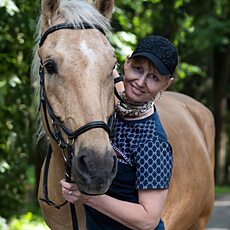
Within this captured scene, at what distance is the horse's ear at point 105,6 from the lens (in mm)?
3311

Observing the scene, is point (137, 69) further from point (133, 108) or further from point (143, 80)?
point (133, 108)

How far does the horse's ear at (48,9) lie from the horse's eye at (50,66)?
32 centimetres

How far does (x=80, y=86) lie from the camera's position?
2.79 meters

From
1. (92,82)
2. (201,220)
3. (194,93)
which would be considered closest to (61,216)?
(92,82)

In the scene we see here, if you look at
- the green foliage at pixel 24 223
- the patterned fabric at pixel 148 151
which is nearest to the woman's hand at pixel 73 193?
the patterned fabric at pixel 148 151

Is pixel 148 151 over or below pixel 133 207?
over

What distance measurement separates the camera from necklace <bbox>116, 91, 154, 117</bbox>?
3.04 m

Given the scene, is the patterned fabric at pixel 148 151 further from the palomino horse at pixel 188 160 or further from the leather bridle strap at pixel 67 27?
the palomino horse at pixel 188 160

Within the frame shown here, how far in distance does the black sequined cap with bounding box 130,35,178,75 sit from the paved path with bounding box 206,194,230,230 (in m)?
6.94

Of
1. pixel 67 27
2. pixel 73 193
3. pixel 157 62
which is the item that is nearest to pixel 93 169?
pixel 73 193

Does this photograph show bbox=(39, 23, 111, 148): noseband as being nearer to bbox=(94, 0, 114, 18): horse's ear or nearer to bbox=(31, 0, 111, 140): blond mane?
bbox=(31, 0, 111, 140): blond mane

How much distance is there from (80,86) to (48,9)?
62 centimetres

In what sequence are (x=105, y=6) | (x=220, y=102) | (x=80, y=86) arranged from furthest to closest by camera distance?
(x=220, y=102) → (x=105, y=6) → (x=80, y=86)

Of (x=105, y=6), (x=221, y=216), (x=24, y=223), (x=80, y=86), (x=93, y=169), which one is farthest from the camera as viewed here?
(x=221, y=216)
